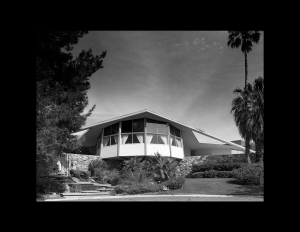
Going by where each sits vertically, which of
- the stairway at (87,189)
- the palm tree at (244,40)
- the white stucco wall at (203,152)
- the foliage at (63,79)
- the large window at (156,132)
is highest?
the palm tree at (244,40)

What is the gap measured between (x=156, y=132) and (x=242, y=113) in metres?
6.91

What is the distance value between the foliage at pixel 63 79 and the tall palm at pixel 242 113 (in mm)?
11268

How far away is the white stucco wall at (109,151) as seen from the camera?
22359mm

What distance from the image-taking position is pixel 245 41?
957 inches

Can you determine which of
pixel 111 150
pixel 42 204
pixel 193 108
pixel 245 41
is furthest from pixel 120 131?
pixel 42 204

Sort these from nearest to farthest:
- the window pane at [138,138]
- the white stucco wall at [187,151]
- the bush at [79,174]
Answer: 1. the bush at [79,174]
2. the window pane at [138,138]
3. the white stucco wall at [187,151]

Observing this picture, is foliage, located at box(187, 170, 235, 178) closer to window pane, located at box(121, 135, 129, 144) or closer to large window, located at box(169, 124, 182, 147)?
large window, located at box(169, 124, 182, 147)

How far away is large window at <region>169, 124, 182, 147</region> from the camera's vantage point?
2407cm

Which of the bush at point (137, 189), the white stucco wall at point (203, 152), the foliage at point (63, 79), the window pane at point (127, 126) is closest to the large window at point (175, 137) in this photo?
the window pane at point (127, 126)

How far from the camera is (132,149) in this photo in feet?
72.4

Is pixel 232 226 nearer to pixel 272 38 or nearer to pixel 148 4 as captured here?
pixel 272 38

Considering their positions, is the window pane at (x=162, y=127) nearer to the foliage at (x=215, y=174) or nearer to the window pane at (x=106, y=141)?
the window pane at (x=106, y=141)

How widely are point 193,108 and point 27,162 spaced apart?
2293cm

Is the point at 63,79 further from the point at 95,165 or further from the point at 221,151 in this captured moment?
the point at 221,151
